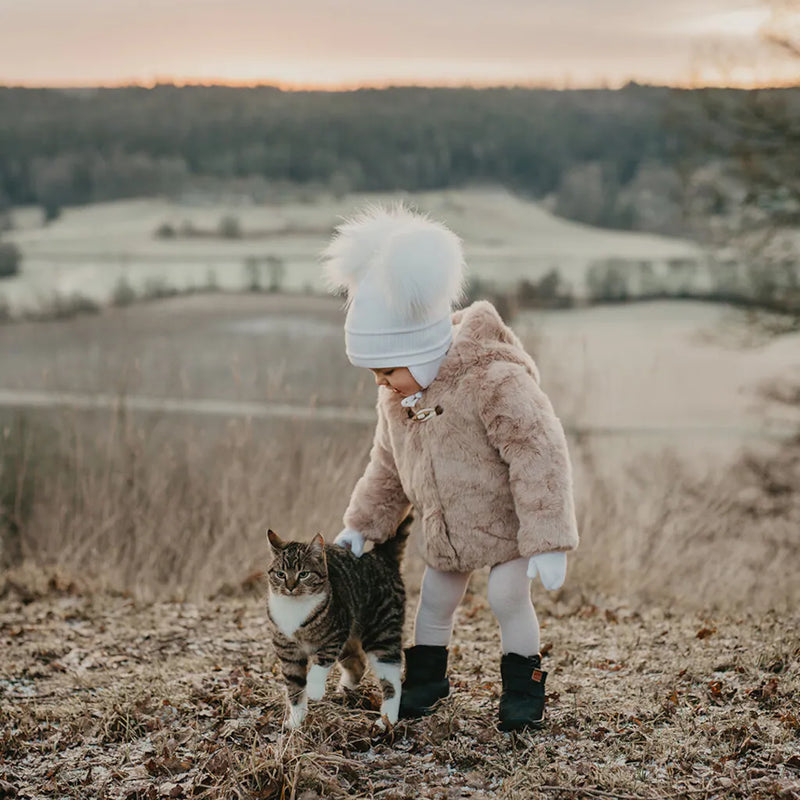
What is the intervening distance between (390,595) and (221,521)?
333 cm

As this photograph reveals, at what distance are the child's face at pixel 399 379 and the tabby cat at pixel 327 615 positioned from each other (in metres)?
0.59

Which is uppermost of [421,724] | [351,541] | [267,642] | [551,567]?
[551,567]

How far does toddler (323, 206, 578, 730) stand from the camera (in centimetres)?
333

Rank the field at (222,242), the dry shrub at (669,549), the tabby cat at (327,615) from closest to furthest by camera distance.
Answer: the tabby cat at (327,615) < the dry shrub at (669,549) < the field at (222,242)

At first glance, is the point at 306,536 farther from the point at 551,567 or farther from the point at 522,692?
the point at 551,567

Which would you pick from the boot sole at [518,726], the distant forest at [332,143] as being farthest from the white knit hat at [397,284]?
the distant forest at [332,143]

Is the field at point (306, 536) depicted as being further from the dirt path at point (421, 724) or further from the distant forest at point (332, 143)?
the distant forest at point (332, 143)

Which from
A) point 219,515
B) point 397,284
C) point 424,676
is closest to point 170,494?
point 219,515

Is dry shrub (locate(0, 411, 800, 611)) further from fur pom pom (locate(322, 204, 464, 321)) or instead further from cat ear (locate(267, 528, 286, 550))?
fur pom pom (locate(322, 204, 464, 321))

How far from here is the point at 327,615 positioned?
11.1 ft

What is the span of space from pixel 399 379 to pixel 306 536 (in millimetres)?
2944

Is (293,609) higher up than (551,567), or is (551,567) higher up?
(551,567)

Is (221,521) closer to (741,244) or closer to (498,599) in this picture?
(498,599)

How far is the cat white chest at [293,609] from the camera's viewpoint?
11.1 ft
